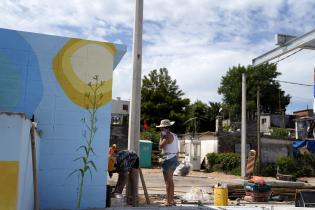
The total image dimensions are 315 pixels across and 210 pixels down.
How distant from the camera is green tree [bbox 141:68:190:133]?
4488 centimetres

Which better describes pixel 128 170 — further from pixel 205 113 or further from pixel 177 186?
pixel 205 113

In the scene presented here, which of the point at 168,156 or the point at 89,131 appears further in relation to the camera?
the point at 168,156

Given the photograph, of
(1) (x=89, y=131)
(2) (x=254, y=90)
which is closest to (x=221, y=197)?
(1) (x=89, y=131)

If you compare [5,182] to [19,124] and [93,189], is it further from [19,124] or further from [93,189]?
[93,189]

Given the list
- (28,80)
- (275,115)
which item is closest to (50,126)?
(28,80)

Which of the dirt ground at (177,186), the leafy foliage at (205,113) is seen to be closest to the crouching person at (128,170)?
the dirt ground at (177,186)

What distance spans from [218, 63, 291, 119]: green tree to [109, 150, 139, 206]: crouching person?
47.8 meters

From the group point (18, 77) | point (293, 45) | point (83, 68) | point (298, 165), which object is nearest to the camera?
point (18, 77)

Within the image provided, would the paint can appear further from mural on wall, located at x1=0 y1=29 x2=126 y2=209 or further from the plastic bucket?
mural on wall, located at x1=0 y1=29 x2=126 y2=209

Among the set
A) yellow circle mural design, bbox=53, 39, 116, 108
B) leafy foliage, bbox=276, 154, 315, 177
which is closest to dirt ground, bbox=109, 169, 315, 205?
yellow circle mural design, bbox=53, 39, 116, 108

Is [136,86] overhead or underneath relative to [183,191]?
overhead

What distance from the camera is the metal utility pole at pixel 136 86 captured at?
30.9 feet

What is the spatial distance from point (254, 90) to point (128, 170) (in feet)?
163

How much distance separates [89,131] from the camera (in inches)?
320
